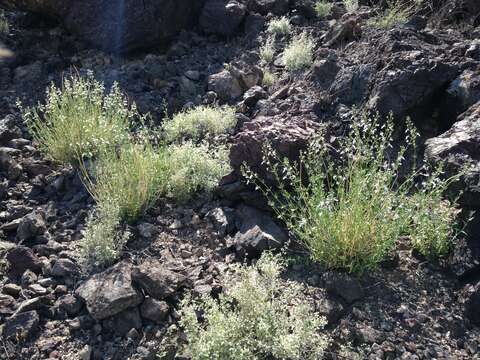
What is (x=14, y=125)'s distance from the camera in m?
5.58

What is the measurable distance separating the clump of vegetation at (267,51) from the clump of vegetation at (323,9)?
1109 millimetres

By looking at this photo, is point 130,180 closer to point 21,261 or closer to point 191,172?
point 191,172

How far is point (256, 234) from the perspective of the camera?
3.91 m

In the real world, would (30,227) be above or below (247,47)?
below

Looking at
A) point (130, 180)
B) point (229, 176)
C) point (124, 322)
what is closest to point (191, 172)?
point (229, 176)

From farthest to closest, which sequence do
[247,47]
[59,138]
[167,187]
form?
[247,47], [59,138], [167,187]

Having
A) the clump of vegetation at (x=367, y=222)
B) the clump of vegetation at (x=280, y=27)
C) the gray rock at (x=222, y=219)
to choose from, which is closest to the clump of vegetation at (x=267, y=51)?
the clump of vegetation at (x=280, y=27)

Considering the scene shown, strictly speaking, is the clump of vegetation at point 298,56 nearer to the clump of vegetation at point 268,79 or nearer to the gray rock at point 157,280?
the clump of vegetation at point 268,79

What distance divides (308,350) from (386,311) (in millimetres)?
673

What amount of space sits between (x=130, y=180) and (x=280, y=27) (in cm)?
425

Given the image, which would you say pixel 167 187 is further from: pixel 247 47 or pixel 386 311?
pixel 247 47

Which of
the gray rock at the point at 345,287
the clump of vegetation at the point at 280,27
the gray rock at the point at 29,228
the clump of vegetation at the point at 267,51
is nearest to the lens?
the gray rock at the point at 345,287

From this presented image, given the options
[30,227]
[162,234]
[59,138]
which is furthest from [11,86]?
[162,234]

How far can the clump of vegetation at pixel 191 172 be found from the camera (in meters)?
4.53
